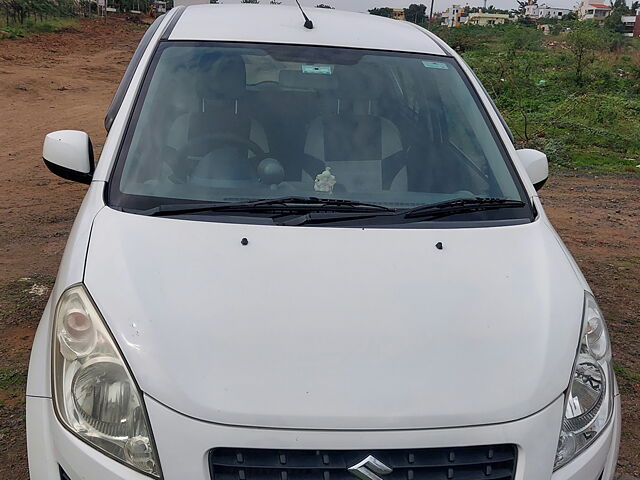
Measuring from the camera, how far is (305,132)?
2668mm

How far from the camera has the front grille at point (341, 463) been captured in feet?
5.23

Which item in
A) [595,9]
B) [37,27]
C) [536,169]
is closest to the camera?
[536,169]

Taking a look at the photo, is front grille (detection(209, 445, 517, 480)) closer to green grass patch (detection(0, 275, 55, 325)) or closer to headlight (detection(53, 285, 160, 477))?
headlight (detection(53, 285, 160, 477))

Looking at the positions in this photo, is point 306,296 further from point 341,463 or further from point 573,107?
point 573,107

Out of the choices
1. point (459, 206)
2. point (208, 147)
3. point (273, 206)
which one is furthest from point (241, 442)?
point (208, 147)

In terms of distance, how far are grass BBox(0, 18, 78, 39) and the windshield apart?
22950 mm

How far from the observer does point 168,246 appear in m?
2.07

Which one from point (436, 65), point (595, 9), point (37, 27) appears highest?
→ point (595, 9)

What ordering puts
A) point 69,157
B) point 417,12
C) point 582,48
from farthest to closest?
point 417,12 < point 582,48 < point 69,157

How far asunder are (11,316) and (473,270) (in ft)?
9.50

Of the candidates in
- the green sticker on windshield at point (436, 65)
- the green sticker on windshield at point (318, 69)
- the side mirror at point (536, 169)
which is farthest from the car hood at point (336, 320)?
the green sticker on windshield at point (436, 65)

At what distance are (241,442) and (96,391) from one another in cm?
41

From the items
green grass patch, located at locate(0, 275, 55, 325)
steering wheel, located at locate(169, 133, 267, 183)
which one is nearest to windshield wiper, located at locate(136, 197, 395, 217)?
steering wheel, located at locate(169, 133, 267, 183)


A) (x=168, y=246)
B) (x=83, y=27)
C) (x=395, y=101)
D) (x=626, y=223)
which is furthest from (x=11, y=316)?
(x=83, y=27)
